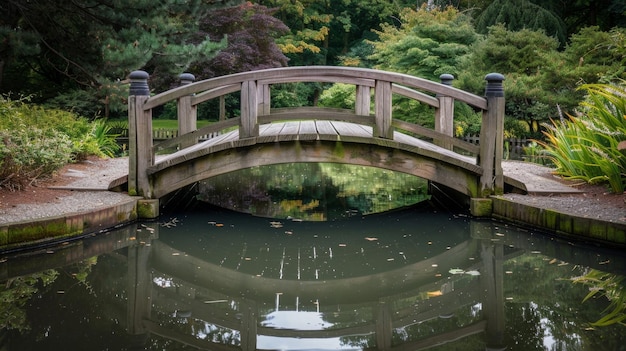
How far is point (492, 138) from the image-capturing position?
7.66m

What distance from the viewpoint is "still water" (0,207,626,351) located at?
3852mm

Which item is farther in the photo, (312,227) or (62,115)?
(62,115)

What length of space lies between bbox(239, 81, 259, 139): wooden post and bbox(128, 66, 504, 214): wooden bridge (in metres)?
0.01

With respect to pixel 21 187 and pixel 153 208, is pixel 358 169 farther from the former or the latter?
pixel 21 187

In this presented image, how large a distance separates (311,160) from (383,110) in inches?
42.2

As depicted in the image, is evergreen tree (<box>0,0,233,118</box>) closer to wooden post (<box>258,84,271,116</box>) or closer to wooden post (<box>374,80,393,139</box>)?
wooden post (<box>258,84,271,116</box>)

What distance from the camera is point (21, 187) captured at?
7336 mm

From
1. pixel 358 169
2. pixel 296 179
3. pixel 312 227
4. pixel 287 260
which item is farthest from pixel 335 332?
pixel 358 169

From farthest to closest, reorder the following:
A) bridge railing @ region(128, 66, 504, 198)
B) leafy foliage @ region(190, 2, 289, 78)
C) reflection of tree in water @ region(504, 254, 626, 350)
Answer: leafy foliage @ region(190, 2, 289, 78) < bridge railing @ region(128, 66, 504, 198) < reflection of tree in water @ region(504, 254, 626, 350)

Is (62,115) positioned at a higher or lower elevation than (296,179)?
higher

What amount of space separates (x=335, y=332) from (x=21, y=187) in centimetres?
481

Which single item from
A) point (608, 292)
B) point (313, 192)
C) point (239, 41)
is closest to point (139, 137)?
point (313, 192)

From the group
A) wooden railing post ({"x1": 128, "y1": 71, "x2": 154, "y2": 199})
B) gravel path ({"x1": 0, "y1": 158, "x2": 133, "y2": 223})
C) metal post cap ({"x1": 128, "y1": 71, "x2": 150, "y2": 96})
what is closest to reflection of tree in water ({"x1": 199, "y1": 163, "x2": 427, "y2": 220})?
wooden railing post ({"x1": 128, "y1": 71, "x2": 154, "y2": 199})

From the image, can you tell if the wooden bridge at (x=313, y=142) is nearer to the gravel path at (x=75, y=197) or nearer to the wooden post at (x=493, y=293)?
the gravel path at (x=75, y=197)
